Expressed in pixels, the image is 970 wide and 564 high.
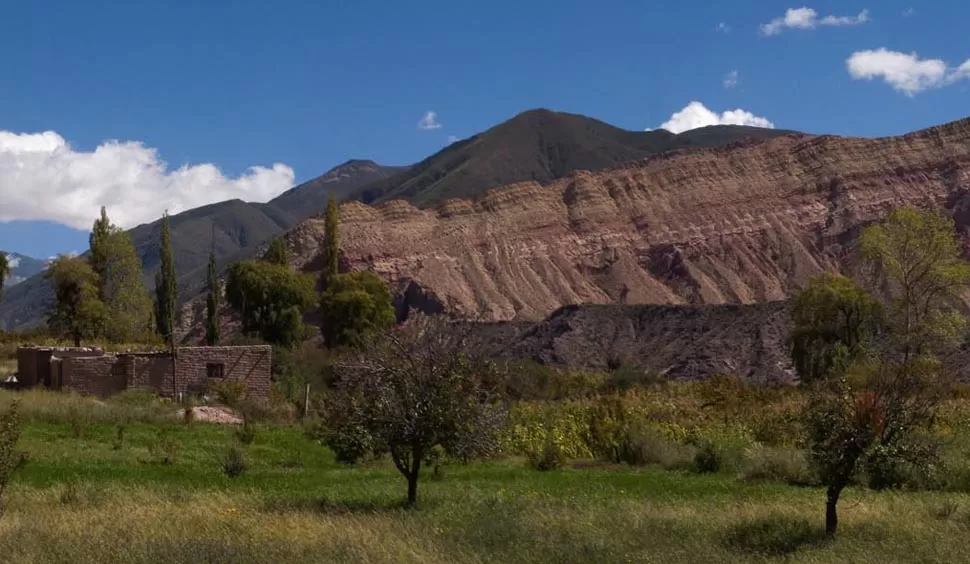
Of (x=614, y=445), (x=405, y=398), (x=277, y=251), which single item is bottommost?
(x=614, y=445)

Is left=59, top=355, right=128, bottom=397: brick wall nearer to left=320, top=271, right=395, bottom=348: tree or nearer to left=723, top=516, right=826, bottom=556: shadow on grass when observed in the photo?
left=320, top=271, right=395, bottom=348: tree

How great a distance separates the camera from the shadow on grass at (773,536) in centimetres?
1202

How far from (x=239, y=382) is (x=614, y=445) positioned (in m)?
→ 20.6

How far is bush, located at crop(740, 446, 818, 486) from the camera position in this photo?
1989cm

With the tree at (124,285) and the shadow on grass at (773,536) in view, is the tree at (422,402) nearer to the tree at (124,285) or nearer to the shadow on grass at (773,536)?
the shadow on grass at (773,536)

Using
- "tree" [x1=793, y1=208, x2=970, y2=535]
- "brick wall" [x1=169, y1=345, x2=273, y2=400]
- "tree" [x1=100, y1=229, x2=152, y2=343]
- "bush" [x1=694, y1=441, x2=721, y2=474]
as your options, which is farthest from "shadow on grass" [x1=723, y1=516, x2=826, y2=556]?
"tree" [x1=100, y1=229, x2=152, y2=343]

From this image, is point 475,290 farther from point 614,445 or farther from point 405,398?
point 405,398

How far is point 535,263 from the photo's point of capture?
356 feet

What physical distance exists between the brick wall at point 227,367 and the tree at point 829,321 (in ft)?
89.6

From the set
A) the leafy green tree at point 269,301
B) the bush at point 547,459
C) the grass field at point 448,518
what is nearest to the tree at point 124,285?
the leafy green tree at point 269,301

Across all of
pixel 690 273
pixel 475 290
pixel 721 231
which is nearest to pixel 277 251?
pixel 475 290

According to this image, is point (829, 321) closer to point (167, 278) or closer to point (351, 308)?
point (351, 308)

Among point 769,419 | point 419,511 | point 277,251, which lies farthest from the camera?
point 277,251

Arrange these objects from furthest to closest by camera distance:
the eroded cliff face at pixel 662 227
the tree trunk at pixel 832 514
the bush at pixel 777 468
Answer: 1. the eroded cliff face at pixel 662 227
2. the bush at pixel 777 468
3. the tree trunk at pixel 832 514
